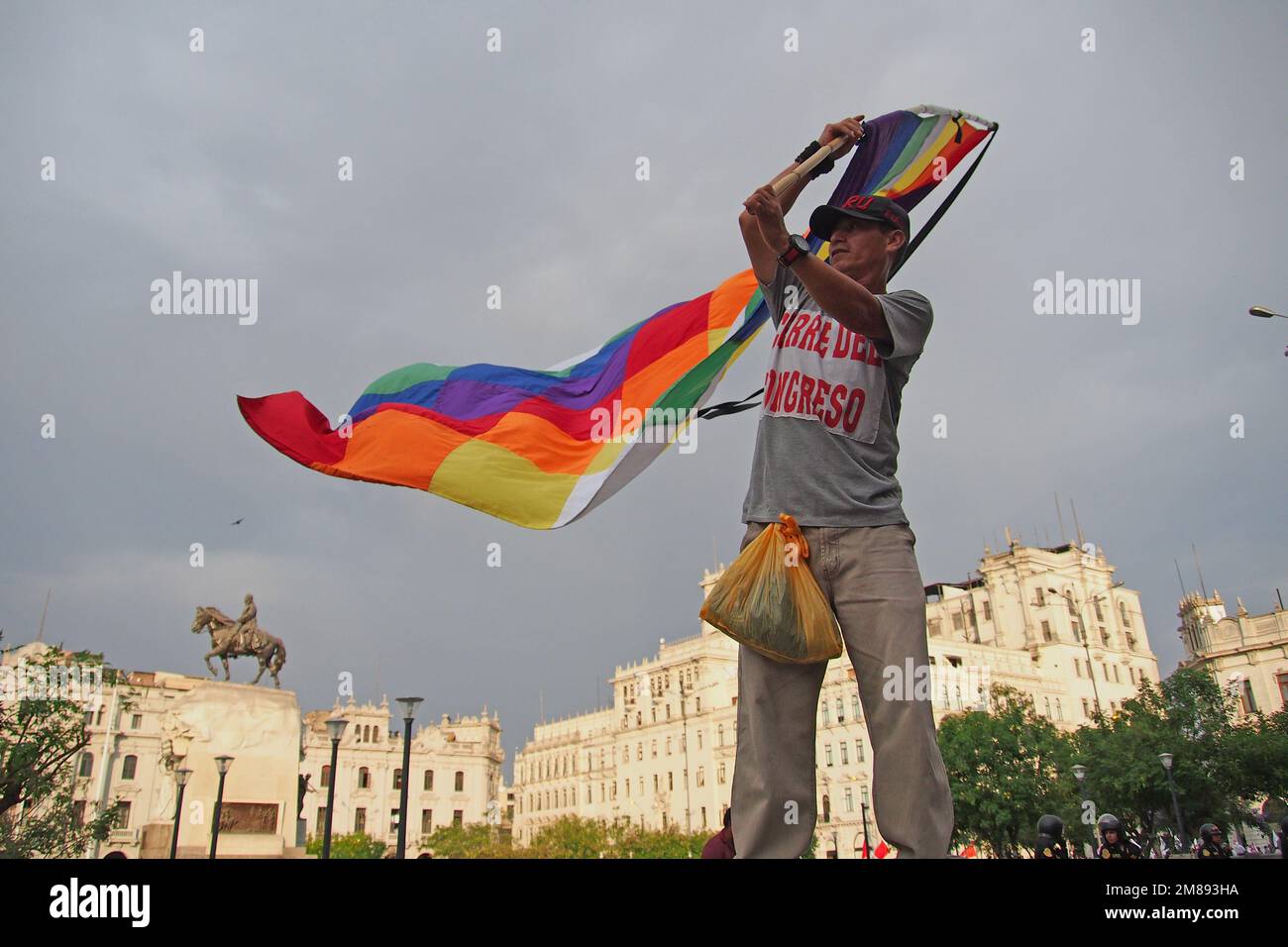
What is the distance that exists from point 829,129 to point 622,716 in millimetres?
98173

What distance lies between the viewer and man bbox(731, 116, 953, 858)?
354cm

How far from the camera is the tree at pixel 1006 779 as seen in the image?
42125 millimetres

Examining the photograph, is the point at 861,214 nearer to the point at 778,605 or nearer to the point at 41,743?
the point at 778,605

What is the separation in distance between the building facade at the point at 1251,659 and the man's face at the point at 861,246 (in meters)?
58.5

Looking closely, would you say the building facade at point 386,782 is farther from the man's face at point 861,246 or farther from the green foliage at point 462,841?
the man's face at point 861,246

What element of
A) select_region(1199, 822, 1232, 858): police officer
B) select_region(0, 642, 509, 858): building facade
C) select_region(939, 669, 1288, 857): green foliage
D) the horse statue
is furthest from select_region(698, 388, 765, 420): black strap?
select_region(939, 669, 1288, 857): green foliage

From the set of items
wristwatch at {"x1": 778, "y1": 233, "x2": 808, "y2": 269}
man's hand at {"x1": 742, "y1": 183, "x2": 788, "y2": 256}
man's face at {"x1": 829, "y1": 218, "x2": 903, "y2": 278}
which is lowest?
wristwatch at {"x1": 778, "y1": 233, "x2": 808, "y2": 269}

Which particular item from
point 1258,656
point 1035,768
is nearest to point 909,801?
point 1035,768

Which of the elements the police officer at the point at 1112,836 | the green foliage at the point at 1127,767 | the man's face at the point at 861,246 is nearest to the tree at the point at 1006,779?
the green foliage at the point at 1127,767

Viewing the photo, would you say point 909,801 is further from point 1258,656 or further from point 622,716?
point 622,716

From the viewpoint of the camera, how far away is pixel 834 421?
416 cm

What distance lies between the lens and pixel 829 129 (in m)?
4.48
